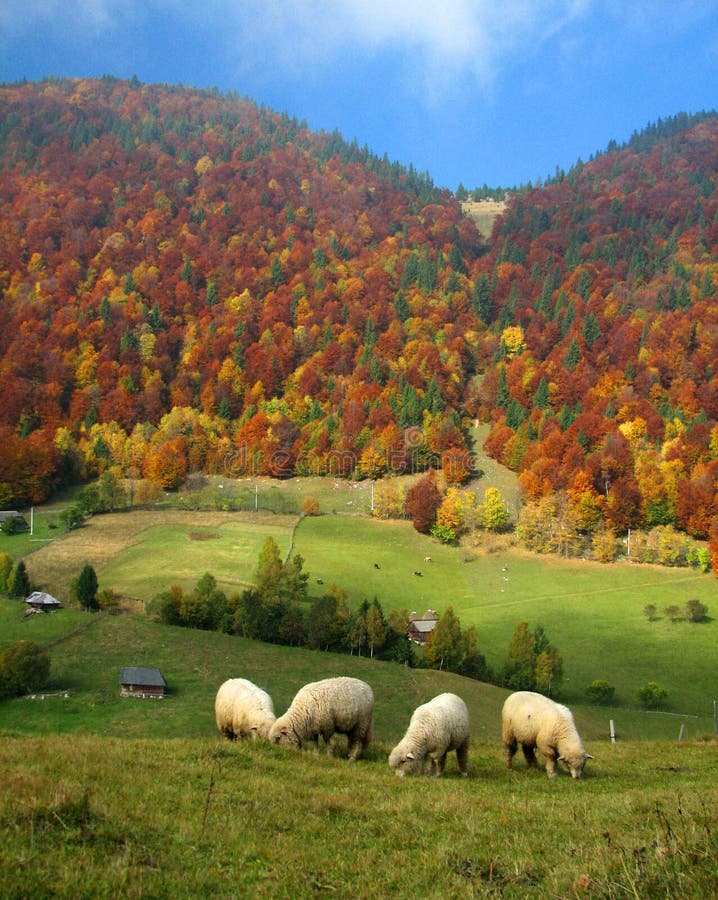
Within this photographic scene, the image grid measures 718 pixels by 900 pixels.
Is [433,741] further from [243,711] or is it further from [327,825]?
[327,825]

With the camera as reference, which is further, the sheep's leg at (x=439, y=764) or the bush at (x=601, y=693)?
the bush at (x=601, y=693)

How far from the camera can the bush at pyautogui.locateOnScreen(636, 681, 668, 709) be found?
6188 cm

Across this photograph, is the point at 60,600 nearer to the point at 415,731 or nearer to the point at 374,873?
the point at 415,731

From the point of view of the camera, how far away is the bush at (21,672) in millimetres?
52156

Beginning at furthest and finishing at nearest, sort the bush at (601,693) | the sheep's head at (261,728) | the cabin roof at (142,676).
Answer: the bush at (601,693) < the cabin roof at (142,676) < the sheep's head at (261,728)

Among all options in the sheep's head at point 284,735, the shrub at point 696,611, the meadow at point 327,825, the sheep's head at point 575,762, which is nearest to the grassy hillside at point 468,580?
the shrub at point 696,611

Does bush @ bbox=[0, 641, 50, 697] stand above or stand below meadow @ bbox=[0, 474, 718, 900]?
below

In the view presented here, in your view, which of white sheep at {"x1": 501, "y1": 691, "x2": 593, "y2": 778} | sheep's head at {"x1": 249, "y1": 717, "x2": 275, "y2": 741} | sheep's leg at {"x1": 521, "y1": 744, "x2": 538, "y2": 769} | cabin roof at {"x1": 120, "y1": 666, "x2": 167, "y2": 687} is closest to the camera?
white sheep at {"x1": 501, "y1": 691, "x2": 593, "y2": 778}

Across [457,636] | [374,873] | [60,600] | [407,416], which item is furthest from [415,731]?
[407,416]

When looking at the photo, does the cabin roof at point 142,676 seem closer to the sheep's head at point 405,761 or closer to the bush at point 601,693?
the bush at point 601,693

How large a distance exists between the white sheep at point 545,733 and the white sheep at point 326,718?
362 cm

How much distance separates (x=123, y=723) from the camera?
1773 inches

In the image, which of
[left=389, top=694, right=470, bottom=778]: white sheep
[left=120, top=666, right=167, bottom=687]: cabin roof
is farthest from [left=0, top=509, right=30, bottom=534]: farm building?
[left=389, top=694, right=470, bottom=778]: white sheep

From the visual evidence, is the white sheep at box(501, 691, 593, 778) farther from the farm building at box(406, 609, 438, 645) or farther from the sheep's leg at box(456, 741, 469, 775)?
the farm building at box(406, 609, 438, 645)
